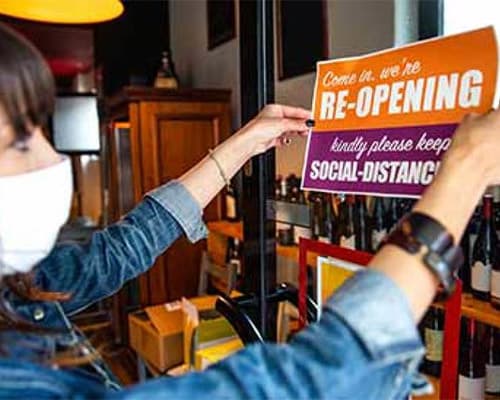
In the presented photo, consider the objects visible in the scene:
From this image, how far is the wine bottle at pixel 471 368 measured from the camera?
1.13 m

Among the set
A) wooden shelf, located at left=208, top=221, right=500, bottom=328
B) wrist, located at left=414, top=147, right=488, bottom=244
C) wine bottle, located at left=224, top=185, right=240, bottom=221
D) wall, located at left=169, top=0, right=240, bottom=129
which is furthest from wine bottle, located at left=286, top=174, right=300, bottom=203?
wall, located at left=169, top=0, right=240, bottom=129

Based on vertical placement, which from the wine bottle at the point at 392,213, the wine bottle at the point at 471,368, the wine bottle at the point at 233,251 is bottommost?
the wine bottle at the point at 233,251

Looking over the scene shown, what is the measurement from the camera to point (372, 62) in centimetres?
84

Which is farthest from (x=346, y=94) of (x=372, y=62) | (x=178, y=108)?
(x=178, y=108)

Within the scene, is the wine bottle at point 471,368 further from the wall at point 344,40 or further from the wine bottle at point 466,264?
the wall at point 344,40

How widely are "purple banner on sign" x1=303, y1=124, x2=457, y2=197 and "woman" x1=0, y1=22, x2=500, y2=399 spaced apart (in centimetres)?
13

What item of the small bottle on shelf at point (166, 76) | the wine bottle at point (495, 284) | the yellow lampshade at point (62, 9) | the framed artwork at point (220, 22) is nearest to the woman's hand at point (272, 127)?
the wine bottle at point (495, 284)

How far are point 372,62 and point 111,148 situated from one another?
2.56m

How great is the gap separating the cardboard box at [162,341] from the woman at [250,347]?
1.52 m

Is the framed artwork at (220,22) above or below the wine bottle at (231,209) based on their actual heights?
above

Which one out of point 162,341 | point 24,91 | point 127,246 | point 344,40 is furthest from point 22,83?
point 162,341

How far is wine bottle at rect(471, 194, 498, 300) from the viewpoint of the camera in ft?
3.81

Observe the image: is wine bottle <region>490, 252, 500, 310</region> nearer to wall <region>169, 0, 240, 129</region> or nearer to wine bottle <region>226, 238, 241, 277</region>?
wine bottle <region>226, 238, 241, 277</region>

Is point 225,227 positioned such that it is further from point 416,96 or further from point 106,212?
point 416,96
